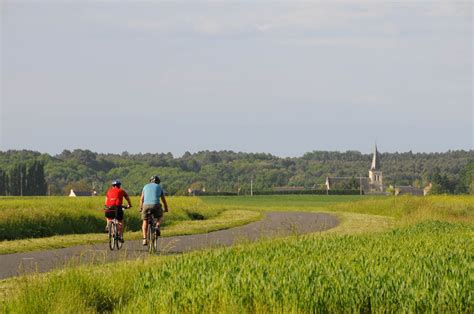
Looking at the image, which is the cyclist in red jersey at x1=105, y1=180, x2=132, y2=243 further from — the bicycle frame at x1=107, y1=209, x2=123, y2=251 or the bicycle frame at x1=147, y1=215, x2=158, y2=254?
the bicycle frame at x1=147, y1=215, x2=158, y2=254

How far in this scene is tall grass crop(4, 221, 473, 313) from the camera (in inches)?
515

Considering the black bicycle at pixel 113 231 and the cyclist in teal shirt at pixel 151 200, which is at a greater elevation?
the cyclist in teal shirt at pixel 151 200

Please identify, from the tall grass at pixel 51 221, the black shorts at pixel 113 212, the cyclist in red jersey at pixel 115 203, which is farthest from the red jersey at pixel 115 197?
→ the tall grass at pixel 51 221

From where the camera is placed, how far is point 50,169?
19325 cm

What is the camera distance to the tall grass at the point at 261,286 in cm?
1307

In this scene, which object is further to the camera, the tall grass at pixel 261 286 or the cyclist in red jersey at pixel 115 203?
the cyclist in red jersey at pixel 115 203

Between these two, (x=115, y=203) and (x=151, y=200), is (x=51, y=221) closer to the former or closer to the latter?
(x=115, y=203)

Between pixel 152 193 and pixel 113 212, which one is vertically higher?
pixel 152 193

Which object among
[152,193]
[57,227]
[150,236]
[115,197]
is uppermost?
[152,193]

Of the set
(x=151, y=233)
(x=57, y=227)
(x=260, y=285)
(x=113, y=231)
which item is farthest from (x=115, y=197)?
(x=260, y=285)

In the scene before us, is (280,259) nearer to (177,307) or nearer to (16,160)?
(177,307)

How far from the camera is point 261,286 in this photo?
45.1ft

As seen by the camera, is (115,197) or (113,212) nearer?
(115,197)

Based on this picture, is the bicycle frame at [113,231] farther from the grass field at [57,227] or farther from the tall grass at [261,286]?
the tall grass at [261,286]
